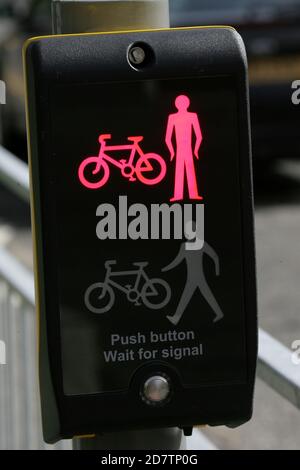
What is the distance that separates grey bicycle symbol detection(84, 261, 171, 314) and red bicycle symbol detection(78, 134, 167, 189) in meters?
0.09

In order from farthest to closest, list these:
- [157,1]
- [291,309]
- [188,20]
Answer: [188,20]
[291,309]
[157,1]

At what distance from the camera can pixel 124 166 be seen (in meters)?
1.20

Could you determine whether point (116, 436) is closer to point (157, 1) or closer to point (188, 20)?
point (157, 1)

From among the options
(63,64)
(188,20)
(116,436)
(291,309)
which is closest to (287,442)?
(291,309)

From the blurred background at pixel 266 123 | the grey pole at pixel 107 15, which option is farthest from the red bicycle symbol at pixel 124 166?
the blurred background at pixel 266 123

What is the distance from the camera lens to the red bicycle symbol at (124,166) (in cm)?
120

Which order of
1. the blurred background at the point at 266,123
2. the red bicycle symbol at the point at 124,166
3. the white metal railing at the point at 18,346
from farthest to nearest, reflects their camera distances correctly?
the blurred background at the point at 266,123 → the white metal railing at the point at 18,346 → the red bicycle symbol at the point at 124,166

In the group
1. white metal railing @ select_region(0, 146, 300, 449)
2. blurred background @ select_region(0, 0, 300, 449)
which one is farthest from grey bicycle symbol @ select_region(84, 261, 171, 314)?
blurred background @ select_region(0, 0, 300, 449)

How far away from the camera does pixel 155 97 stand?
1.22 m

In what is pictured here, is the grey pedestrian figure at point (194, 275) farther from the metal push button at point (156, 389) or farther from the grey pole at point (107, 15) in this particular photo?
the grey pole at point (107, 15)

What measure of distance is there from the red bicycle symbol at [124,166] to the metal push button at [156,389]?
0.69ft

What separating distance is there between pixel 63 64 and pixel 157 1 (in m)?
0.20

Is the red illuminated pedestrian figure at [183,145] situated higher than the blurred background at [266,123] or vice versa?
the red illuminated pedestrian figure at [183,145]

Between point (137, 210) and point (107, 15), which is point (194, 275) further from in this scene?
point (107, 15)
